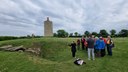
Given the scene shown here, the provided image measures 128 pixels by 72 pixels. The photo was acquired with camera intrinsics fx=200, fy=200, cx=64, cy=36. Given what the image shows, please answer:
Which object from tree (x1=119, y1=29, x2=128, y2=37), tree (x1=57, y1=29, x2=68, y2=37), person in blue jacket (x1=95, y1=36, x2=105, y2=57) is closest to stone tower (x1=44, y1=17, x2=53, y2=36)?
person in blue jacket (x1=95, y1=36, x2=105, y2=57)

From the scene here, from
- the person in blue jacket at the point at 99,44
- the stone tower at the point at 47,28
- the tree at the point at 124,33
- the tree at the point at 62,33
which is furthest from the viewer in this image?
the tree at the point at 124,33

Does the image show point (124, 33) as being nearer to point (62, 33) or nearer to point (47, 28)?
point (62, 33)

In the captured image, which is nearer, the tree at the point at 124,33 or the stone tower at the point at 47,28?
the stone tower at the point at 47,28

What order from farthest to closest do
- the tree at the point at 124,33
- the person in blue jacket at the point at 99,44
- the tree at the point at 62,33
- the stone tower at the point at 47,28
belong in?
the tree at the point at 124,33, the tree at the point at 62,33, the stone tower at the point at 47,28, the person in blue jacket at the point at 99,44

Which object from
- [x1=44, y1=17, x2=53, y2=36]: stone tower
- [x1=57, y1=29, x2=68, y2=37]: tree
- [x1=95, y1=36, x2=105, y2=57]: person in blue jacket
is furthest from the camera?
[x1=57, y1=29, x2=68, y2=37]: tree

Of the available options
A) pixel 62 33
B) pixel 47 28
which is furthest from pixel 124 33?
pixel 47 28

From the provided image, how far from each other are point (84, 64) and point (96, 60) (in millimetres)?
1764

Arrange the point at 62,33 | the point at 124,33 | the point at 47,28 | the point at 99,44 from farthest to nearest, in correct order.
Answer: the point at 62,33
the point at 124,33
the point at 47,28
the point at 99,44

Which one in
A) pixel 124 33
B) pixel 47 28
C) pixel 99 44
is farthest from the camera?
pixel 124 33

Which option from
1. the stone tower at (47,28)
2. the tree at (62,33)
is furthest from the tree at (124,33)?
the stone tower at (47,28)

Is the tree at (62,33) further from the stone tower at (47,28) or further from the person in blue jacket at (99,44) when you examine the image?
the person in blue jacket at (99,44)

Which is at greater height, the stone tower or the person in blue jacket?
the stone tower

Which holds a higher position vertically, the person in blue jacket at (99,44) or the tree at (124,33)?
the tree at (124,33)

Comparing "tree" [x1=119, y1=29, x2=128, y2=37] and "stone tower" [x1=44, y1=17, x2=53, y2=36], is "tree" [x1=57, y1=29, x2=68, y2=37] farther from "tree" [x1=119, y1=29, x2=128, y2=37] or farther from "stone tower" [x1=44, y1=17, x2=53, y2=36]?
"stone tower" [x1=44, y1=17, x2=53, y2=36]
